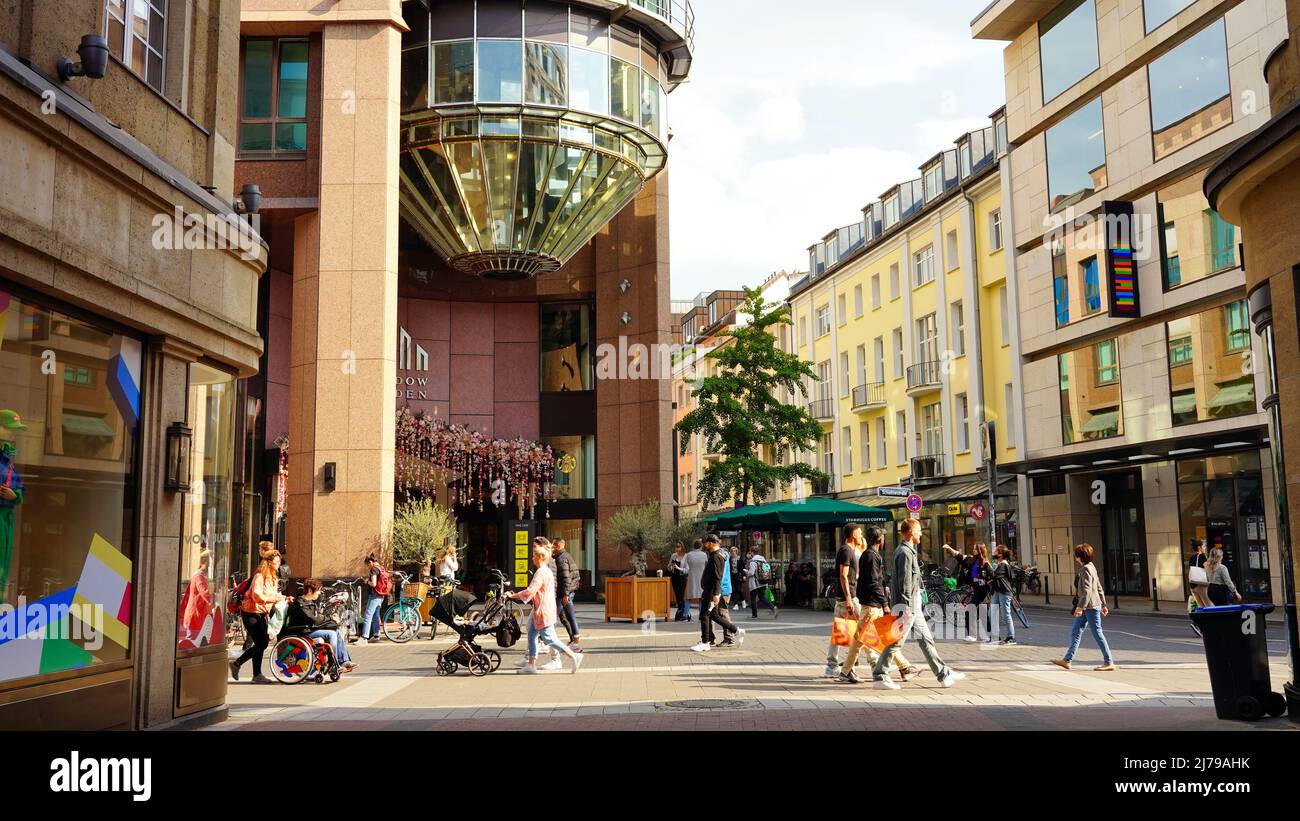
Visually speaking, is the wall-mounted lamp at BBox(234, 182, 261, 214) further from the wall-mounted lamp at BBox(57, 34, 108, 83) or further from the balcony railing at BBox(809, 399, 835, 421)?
the balcony railing at BBox(809, 399, 835, 421)

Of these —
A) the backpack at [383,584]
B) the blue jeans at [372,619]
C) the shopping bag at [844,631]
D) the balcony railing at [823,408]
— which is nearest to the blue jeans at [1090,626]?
the shopping bag at [844,631]

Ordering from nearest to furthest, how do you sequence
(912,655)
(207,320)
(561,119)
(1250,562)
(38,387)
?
(38,387)
(207,320)
(912,655)
(1250,562)
(561,119)

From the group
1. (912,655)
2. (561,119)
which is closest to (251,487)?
(561,119)

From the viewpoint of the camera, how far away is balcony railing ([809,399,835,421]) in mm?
54844

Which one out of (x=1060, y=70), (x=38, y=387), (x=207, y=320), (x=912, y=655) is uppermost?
(x=1060, y=70)

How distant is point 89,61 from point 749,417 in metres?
30.1

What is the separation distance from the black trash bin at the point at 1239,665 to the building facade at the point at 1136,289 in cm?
1826

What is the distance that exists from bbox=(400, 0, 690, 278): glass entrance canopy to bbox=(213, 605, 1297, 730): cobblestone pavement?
14800 millimetres

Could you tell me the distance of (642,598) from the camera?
2511 cm

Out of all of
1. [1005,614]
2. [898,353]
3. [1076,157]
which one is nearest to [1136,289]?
[1076,157]
